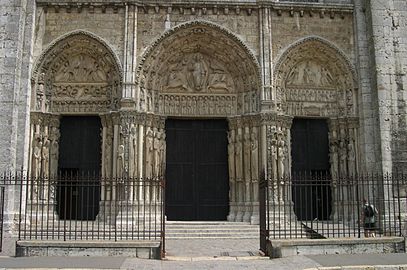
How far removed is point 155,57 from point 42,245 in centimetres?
778

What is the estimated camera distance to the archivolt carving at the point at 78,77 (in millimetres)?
15523

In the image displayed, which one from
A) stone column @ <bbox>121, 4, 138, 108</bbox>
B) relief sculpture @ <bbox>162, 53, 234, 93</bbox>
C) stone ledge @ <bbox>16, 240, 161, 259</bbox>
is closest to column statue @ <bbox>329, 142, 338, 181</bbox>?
relief sculpture @ <bbox>162, 53, 234, 93</bbox>

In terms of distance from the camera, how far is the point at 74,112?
15.8 meters

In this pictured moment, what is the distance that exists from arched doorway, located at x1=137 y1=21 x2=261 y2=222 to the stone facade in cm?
4

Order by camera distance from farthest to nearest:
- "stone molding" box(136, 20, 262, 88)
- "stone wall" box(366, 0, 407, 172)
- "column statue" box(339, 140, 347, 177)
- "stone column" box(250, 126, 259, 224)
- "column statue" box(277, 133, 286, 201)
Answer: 1. "column statue" box(339, 140, 347, 177)
2. "stone molding" box(136, 20, 262, 88)
3. "stone column" box(250, 126, 259, 224)
4. "column statue" box(277, 133, 286, 201)
5. "stone wall" box(366, 0, 407, 172)

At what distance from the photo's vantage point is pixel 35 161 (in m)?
15.0

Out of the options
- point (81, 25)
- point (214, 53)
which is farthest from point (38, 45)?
point (214, 53)

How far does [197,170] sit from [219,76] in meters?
3.30

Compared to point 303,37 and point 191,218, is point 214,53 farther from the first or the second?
point 191,218

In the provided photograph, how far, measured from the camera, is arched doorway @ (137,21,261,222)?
15742 millimetres

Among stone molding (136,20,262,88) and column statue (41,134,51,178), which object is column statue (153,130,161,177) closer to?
stone molding (136,20,262,88)

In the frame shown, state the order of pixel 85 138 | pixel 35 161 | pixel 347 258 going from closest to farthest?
pixel 347 258
pixel 35 161
pixel 85 138

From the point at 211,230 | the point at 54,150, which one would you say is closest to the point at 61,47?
the point at 54,150

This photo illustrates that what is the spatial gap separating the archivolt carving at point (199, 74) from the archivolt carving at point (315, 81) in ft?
3.87
